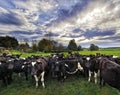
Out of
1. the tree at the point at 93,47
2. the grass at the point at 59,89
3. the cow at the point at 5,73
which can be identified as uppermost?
the tree at the point at 93,47

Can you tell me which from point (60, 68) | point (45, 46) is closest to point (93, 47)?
point (45, 46)

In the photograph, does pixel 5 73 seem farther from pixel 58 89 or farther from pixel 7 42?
pixel 7 42

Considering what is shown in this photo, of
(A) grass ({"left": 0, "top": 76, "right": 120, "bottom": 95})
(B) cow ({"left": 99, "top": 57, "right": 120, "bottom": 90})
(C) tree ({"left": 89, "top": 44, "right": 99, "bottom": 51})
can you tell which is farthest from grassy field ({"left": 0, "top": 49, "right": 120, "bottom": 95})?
(C) tree ({"left": 89, "top": 44, "right": 99, "bottom": 51})

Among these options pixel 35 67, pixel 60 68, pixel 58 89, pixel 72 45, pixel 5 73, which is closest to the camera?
pixel 58 89

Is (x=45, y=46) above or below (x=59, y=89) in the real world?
above

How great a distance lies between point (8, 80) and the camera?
15289mm

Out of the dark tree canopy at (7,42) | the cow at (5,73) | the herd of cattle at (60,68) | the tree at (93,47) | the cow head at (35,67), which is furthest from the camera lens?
the dark tree canopy at (7,42)

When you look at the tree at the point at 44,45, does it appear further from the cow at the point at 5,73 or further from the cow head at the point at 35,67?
the cow head at the point at 35,67

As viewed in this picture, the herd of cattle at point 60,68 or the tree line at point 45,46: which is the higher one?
the tree line at point 45,46

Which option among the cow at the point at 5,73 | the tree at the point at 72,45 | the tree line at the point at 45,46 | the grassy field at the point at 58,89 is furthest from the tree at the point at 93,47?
the cow at the point at 5,73

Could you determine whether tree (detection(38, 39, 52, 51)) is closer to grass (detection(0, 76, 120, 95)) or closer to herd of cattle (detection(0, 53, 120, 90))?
herd of cattle (detection(0, 53, 120, 90))

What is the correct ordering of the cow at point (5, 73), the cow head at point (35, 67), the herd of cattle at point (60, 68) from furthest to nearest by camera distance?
the cow at point (5, 73) < the cow head at point (35, 67) < the herd of cattle at point (60, 68)

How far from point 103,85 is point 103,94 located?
173 cm

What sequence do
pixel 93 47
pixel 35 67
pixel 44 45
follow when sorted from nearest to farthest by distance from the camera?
pixel 35 67, pixel 44 45, pixel 93 47
